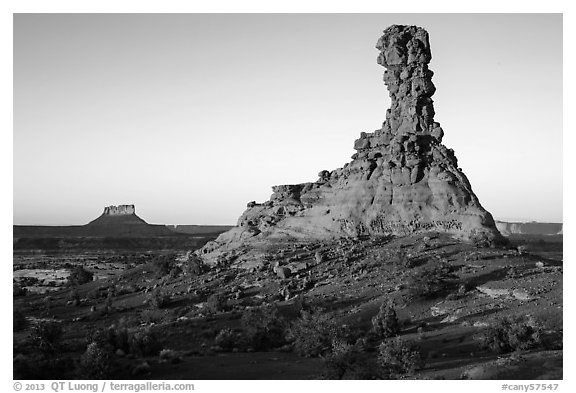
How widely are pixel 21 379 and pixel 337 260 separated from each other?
79.6ft

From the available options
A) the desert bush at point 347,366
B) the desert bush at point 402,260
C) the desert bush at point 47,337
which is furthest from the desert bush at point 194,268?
the desert bush at point 347,366

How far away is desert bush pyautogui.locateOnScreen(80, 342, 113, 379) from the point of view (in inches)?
1126

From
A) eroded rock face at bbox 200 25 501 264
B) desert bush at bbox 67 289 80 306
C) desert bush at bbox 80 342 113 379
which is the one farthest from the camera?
desert bush at bbox 67 289 80 306

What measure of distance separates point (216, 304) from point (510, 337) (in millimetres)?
17570

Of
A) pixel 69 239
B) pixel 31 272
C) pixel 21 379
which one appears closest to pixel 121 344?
pixel 21 379

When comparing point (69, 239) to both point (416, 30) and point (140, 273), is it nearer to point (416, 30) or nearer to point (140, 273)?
point (140, 273)

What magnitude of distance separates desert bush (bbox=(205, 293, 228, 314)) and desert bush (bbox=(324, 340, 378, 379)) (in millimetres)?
12522

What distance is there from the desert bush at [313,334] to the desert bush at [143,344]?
7.01 meters

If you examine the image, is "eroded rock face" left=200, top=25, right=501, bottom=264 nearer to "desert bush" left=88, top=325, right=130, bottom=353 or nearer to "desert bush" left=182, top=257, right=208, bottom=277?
"desert bush" left=182, top=257, right=208, bottom=277

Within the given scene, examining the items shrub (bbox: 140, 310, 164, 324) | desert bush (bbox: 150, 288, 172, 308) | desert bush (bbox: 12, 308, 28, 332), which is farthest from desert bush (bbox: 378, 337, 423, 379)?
desert bush (bbox: 12, 308, 28, 332)

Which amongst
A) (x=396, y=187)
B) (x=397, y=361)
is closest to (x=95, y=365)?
(x=397, y=361)

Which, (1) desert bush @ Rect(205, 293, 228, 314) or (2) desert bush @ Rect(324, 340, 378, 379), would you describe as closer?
(2) desert bush @ Rect(324, 340, 378, 379)

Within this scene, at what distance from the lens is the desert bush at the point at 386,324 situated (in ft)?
121

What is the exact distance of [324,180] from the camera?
2266 inches
